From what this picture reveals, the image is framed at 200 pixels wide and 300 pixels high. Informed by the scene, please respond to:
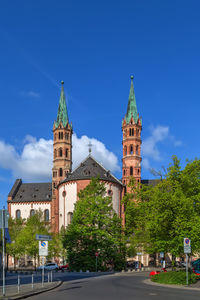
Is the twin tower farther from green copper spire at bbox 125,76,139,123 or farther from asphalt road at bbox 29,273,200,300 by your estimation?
asphalt road at bbox 29,273,200,300

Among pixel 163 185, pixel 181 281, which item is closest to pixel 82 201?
pixel 163 185

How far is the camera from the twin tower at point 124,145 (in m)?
79.6

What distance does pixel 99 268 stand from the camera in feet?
165

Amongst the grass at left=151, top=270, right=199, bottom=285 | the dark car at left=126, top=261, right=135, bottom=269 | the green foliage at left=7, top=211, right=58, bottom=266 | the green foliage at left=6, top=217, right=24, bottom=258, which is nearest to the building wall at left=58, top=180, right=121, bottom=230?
the green foliage at left=7, top=211, right=58, bottom=266

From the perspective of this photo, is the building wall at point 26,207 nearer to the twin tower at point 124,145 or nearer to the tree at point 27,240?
the twin tower at point 124,145

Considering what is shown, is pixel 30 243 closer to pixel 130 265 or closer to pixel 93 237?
pixel 93 237

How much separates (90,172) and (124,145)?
14.4 metres

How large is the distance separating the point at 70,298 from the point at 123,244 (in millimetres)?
35882

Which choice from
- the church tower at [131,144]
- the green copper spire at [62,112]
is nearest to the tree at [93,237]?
the church tower at [131,144]

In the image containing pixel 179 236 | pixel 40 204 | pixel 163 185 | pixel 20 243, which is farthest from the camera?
pixel 40 204

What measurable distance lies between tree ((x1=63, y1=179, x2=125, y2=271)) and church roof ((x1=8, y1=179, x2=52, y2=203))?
3773cm

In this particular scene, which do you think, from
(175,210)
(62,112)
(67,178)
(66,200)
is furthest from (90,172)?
(175,210)

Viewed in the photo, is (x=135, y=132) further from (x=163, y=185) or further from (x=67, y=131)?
(x=163, y=185)

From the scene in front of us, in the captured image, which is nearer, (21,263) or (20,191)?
(21,263)
